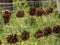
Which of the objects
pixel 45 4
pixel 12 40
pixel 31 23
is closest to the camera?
pixel 12 40

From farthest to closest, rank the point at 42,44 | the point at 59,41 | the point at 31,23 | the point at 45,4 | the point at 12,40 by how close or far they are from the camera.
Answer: the point at 45,4 < the point at 31,23 < the point at 59,41 < the point at 42,44 < the point at 12,40

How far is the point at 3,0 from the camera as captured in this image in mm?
2529

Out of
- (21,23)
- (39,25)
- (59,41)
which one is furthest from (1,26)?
(59,41)

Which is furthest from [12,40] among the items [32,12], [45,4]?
[45,4]

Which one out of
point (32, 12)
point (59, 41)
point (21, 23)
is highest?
point (32, 12)

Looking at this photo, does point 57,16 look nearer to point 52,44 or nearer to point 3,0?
point 52,44

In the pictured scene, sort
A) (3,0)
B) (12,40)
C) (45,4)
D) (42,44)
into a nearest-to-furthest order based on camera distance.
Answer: (12,40), (42,44), (45,4), (3,0)

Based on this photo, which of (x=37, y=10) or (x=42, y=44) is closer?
(x=37, y=10)

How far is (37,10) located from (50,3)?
28.8 inches

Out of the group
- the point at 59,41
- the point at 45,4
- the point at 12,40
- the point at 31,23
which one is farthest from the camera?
the point at 45,4

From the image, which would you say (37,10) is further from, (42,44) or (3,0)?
(3,0)

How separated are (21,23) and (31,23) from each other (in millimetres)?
88

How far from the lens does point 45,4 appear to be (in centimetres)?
202

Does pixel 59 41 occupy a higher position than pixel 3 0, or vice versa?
pixel 3 0
